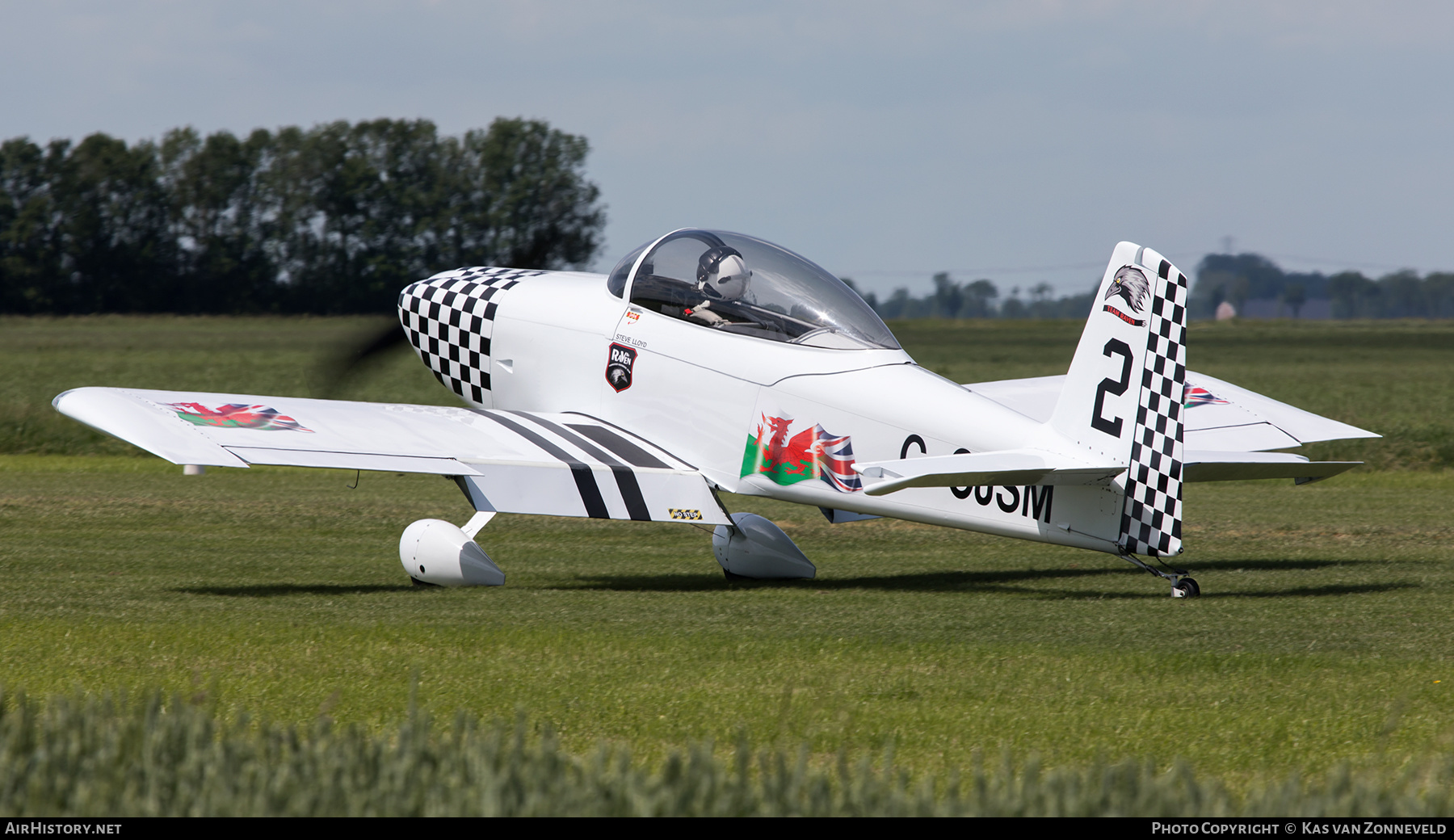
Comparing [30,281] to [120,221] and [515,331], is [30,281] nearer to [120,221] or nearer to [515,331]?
[120,221]

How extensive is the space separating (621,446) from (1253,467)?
4.17 metres

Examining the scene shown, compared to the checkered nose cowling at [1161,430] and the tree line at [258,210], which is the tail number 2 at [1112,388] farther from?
the tree line at [258,210]

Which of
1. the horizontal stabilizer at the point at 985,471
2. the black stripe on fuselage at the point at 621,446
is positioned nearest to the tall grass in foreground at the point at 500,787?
the horizontal stabilizer at the point at 985,471

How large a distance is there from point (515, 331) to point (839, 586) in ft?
10.6

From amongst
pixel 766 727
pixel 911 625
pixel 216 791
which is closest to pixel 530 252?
pixel 911 625

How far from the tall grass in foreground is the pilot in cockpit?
6.28m

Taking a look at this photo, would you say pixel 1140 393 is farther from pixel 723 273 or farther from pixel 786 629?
pixel 723 273

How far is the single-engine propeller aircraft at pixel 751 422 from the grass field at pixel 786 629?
0.61 m

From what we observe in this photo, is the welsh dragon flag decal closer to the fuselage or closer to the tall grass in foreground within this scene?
the fuselage

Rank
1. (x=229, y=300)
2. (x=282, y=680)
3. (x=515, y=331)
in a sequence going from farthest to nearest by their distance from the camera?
(x=229, y=300) → (x=515, y=331) → (x=282, y=680)

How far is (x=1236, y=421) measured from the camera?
1111cm

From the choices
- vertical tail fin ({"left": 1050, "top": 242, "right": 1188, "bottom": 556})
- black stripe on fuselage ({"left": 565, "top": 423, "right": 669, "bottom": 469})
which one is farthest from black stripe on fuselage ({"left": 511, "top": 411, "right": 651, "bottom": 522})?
vertical tail fin ({"left": 1050, "top": 242, "right": 1188, "bottom": 556})

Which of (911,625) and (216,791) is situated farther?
(911,625)
